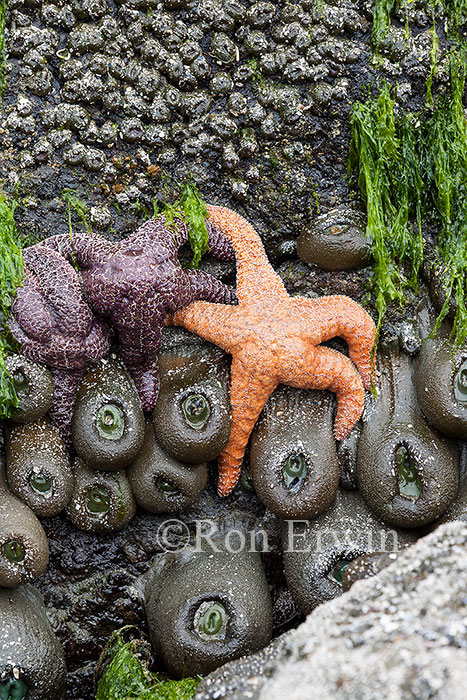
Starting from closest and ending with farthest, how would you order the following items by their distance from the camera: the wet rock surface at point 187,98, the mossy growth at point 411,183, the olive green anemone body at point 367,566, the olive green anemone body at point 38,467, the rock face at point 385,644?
the rock face at point 385,644, the olive green anemone body at point 367,566, the olive green anemone body at point 38,467, the wet rock surface at point 187,98, the mossy growth at point 411,183

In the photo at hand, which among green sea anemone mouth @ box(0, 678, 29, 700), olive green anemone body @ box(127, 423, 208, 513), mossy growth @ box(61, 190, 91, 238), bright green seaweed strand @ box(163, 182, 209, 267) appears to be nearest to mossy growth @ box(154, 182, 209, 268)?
bright green seaweed strand @ box(163, 182, 209, 267)

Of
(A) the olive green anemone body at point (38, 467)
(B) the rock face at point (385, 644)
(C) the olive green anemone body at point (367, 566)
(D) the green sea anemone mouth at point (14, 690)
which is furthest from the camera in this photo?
(A) the olive green anemone body at point (38, 467)

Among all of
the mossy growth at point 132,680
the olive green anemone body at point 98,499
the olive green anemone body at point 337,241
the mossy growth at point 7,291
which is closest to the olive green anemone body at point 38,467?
the olive green anemone body at point 98,499

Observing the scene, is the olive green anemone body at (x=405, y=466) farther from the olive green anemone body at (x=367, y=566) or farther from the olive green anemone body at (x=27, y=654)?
the olive green anemone body at (x=27, y=654)

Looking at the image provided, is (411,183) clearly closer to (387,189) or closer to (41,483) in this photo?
(387,189)

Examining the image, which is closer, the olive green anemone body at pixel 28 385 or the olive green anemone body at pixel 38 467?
the olive green anemone body at pixel 28 385

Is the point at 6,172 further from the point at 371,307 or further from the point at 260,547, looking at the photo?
the point at 260,547
